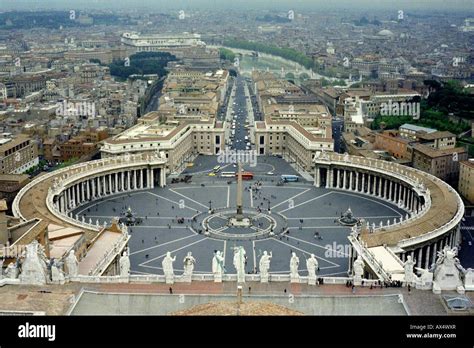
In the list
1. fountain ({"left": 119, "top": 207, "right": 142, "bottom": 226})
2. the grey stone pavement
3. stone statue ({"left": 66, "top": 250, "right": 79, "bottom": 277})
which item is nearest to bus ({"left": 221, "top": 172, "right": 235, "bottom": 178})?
the grey stone pavement

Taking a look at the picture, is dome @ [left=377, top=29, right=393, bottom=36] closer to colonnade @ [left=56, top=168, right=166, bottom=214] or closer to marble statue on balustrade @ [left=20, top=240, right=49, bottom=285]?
colonnade @ [left=56, top=168, right=166, bottom=214]

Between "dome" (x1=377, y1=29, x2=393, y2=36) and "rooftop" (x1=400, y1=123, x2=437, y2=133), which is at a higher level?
"dome" (x1=377, y1=29, x2=393, y2=36)

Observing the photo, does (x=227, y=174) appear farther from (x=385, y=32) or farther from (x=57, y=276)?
(x=385, y=32)

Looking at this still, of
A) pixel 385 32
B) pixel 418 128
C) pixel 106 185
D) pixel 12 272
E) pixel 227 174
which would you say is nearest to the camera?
pixel 12 272

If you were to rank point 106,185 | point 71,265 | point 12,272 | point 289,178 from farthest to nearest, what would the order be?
point 289,178 < point 106,185 < point 71,265 < point 12,272

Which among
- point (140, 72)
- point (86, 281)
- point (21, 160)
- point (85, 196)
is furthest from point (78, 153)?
point (140, 72)

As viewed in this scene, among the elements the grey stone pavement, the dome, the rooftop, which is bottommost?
the grey stone pavement

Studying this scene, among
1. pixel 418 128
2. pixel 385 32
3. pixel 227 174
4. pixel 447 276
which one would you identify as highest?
pixel 385 32

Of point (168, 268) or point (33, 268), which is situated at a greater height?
point (33, 268)

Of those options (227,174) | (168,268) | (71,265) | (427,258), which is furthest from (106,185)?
(168,268)
